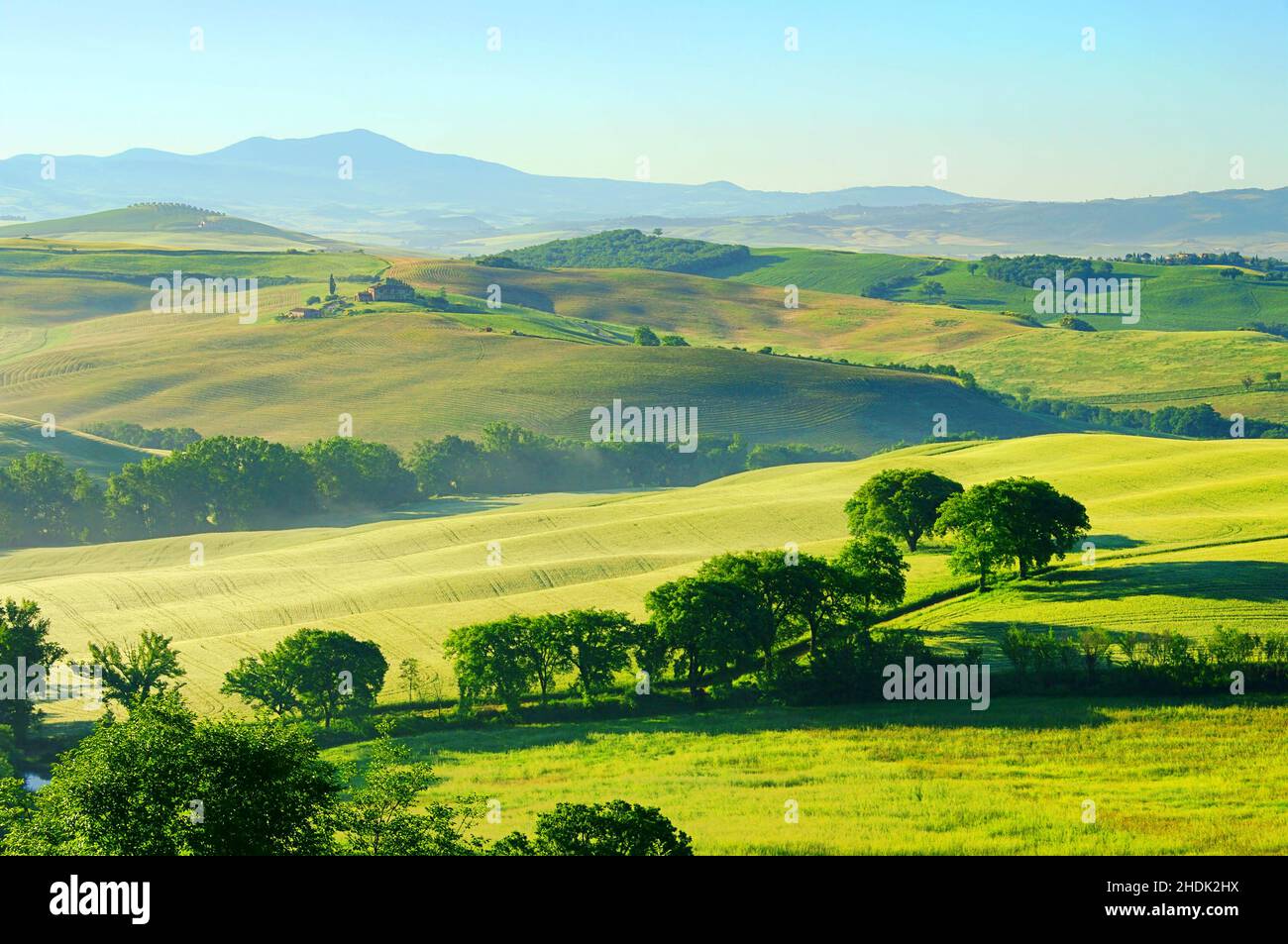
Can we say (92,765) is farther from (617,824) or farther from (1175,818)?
(1175,818)

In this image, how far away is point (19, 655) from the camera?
172 ft

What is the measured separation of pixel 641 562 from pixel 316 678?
2659cm

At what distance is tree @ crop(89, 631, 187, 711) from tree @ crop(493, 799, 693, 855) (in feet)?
97.3

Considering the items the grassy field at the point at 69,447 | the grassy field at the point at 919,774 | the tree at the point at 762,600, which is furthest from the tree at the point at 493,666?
the grassy field at the point at 69,447

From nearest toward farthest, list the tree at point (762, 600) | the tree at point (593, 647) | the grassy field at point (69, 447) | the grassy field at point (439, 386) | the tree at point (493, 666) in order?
1. the tree at point (493, 666)
2. the tree at point (593, 647)
3. the tree at point (762, 600)
4. the grassy field at point (69, 447)
5. the grassy field at point (439, 386)

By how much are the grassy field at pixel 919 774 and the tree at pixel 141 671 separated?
1125 centimetres

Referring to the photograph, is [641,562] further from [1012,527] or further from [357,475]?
[357,475]

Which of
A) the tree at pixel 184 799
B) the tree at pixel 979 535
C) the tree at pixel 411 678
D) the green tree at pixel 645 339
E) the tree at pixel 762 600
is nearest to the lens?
the tree at pixel 184 799

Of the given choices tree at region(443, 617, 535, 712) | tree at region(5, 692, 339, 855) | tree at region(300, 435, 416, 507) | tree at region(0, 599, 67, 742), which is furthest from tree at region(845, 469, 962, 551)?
tree at region(300, 435, 416, 507)

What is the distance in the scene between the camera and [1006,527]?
54.8 metres

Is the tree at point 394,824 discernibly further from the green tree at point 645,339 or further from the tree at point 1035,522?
the green tree at point 645,339

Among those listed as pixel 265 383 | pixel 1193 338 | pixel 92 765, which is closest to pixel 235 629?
pixel 92 765

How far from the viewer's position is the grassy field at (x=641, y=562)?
5153cm

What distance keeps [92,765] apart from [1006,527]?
4211 cm
